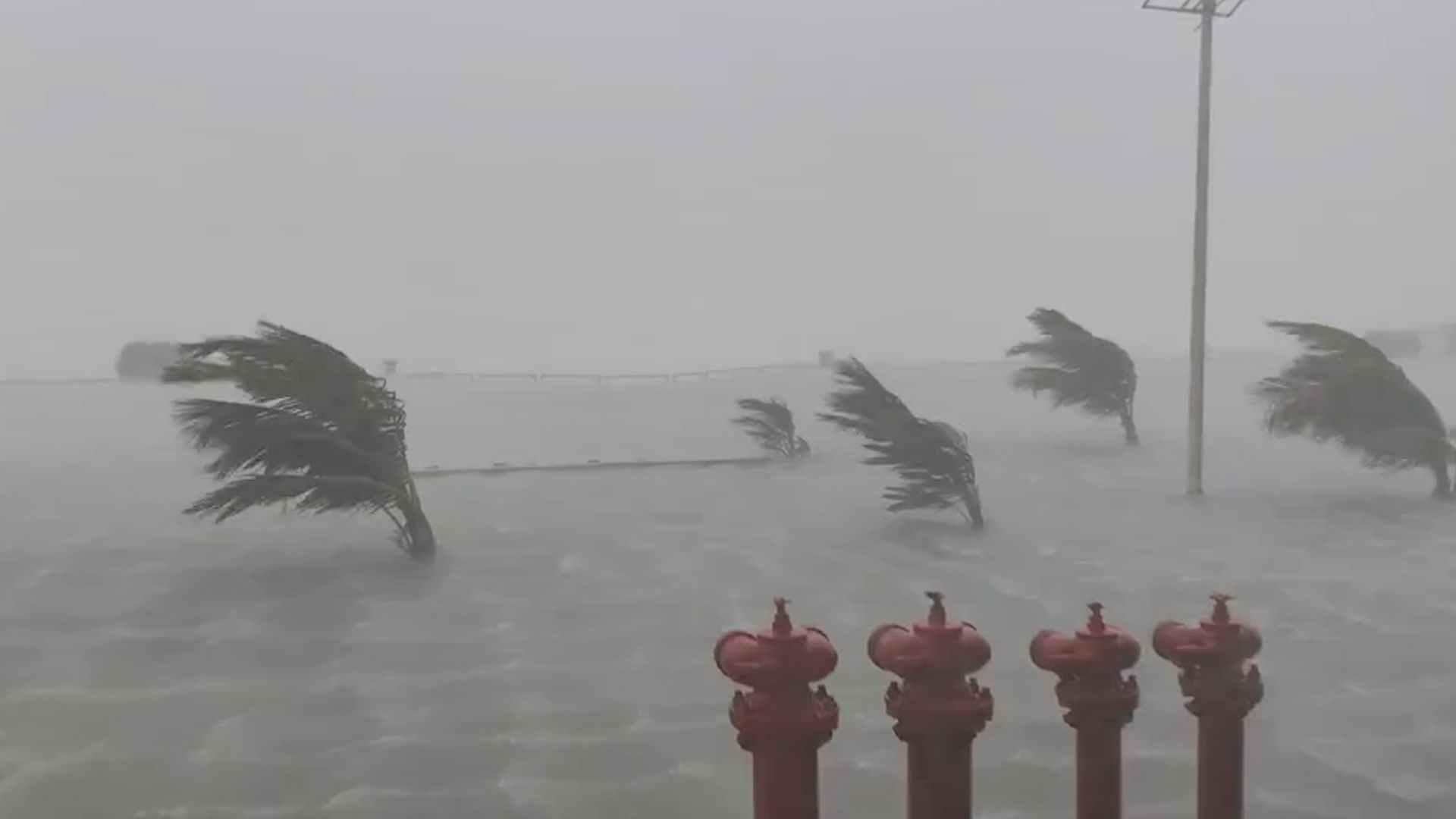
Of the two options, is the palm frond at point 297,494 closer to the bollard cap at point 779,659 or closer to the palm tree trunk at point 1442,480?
the bollard cap at point 779,659

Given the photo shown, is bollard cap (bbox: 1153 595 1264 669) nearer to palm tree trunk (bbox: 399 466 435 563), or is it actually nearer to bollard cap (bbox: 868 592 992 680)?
bollard cap (bbox: 868 592 992 680)

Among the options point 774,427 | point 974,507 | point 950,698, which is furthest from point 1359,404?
point 950,698

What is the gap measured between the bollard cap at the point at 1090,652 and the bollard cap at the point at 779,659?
0.99 ft

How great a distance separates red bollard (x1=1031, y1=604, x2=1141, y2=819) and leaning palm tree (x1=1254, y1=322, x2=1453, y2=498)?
13.1ft

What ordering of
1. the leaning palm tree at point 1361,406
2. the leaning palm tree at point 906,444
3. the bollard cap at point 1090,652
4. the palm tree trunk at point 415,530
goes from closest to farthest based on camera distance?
the bollard cap at point 1090,652 → the palm tree trunk at point 415,530 → the leaning palm tree at point 906,444 → the leaning palm tree at point 1361,406

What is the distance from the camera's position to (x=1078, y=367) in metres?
6.46

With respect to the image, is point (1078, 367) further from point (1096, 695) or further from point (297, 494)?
point (1096, 695)

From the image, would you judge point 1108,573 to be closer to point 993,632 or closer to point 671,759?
point 993,632

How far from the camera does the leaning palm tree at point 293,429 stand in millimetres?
3729

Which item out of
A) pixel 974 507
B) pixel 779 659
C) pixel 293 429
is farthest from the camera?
pixel 974 507

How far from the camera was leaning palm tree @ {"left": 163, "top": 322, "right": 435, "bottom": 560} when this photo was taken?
3.73 m

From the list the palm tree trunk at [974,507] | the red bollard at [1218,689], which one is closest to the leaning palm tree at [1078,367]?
the palm tree trunk at [974,507]

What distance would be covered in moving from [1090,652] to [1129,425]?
17.4 feet

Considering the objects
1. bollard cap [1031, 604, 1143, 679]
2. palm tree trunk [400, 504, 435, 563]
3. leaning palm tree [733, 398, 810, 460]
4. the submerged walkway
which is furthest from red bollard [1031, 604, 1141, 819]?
leaning palm tree [733, 398, 810, 460]
